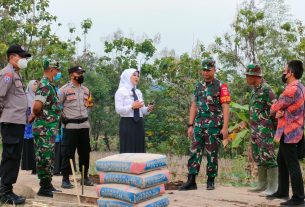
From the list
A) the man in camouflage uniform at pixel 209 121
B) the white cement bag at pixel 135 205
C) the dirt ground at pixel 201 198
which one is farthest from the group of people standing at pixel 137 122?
the white cement bag at pixel 135 205

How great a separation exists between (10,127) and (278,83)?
353 inches

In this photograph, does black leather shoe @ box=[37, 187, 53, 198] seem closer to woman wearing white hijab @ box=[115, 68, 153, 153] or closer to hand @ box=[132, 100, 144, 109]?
woman wearing white hijab @ box=[115, 68, 153, 153]

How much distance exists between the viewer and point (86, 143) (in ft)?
23.1

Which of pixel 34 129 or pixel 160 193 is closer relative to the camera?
pixel 160 193

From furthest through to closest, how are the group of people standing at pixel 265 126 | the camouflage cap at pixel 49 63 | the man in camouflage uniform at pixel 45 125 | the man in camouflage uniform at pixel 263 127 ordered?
the man in camouflage uniform at pixel 263 127, the camouflage cap at pixel 49 63, the man in camouflage uniform at pixel 45 125, the group of people standing at pixel 265 126

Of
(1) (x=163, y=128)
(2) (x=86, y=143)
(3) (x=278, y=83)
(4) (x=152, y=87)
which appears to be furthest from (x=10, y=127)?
(4) (x=152, y=87)

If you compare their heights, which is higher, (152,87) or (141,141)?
(152,87)

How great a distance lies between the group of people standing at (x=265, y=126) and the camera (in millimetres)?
5785

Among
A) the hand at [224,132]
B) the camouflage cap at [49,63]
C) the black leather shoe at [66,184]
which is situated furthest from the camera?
the black leather shoe at [66,184]

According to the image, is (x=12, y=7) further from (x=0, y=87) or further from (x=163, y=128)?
(x=0, y=87)

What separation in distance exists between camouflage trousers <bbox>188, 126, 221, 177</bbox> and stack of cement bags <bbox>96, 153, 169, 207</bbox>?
1692 millimetres

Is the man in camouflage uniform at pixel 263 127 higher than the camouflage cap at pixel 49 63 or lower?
lower

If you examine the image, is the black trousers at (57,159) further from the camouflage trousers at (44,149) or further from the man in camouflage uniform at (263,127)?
the man in camouflage uniform at (263,127)

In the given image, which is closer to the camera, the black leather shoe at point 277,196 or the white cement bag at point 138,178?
the white cement bag at point 138,178
